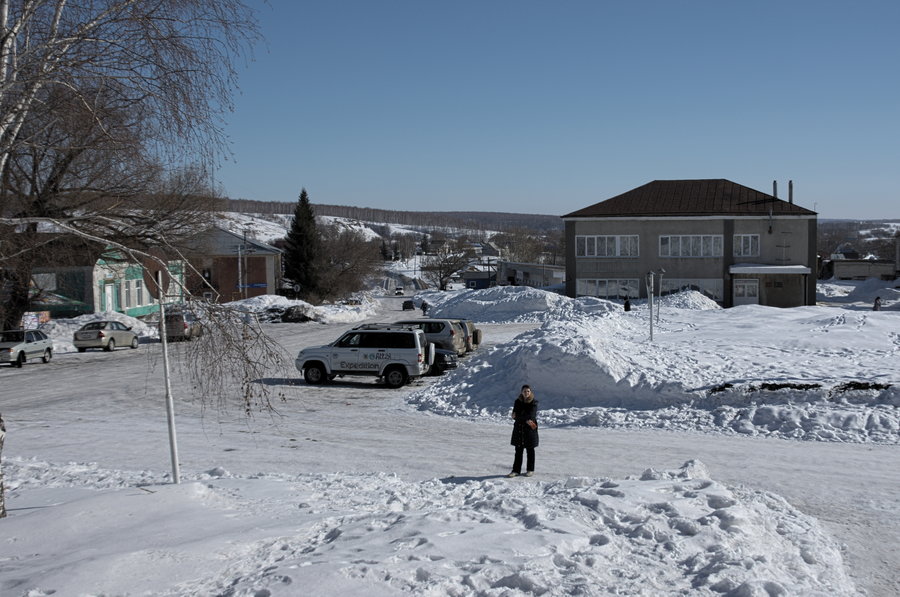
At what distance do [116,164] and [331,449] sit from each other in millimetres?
7355

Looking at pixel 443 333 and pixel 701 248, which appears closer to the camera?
pixel 443 333

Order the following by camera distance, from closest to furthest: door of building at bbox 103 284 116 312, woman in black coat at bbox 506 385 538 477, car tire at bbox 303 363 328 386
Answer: woman in black coat at bbox 506 385 538 477, car tire at bbox 303 363 328 386, door of building at bbox 103 284 116 312

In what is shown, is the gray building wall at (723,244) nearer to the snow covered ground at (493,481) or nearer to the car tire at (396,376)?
the snow covered ground at (493,481)

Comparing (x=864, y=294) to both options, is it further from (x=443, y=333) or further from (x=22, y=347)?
(x=22, y=347)

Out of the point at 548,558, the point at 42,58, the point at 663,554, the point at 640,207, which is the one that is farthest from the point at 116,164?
the point at 640,207

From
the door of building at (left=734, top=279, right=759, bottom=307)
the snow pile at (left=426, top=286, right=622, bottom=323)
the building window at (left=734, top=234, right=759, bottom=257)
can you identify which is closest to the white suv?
the snow pile at (left=426, top=286, right=622, bottom=323)

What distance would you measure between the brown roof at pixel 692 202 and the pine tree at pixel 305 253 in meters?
30.3

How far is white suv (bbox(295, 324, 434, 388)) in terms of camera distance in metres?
22.9

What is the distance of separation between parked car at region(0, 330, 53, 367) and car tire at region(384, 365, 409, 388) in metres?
17.1

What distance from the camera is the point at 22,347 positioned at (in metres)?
30.6

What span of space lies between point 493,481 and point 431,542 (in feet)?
14.0

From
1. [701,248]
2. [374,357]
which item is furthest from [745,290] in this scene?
[374,357]

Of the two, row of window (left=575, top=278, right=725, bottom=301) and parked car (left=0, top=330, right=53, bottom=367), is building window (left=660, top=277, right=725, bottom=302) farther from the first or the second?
parked car (left=0, top=330, right=53, bottom=367)

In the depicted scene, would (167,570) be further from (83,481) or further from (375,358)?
(375,358)
